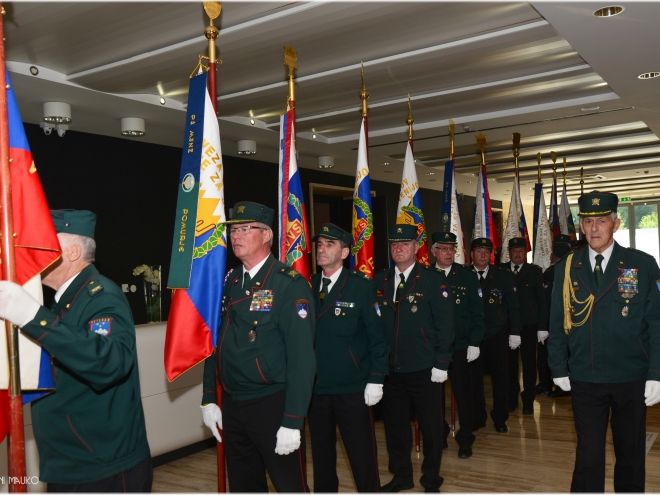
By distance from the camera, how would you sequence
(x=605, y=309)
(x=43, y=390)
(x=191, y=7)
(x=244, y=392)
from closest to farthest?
(x=43, y=390)
(x=244, y=392)
(x=605, y=309)
(x=191, y=7)

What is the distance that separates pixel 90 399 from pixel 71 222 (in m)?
0.62

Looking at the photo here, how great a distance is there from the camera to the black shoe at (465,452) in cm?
442

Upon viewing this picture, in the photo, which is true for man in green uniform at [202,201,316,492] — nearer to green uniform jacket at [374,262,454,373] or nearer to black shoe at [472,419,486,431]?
green uniform jacket at [374,262,454,373]

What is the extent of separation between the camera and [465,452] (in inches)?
175

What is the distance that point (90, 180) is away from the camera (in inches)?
250

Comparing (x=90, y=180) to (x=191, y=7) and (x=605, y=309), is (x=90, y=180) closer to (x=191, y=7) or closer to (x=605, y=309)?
(x=191, y=7)

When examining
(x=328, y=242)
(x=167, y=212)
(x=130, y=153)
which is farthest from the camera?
(x=167, y=212)

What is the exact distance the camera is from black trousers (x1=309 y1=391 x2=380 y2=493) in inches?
125

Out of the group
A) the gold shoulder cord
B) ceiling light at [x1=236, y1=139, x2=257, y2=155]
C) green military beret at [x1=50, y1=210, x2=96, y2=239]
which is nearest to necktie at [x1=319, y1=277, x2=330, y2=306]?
the gold shoulder cord

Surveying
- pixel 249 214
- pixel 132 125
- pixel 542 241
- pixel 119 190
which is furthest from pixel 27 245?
pixel 542 241

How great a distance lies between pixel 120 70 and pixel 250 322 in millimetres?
2895

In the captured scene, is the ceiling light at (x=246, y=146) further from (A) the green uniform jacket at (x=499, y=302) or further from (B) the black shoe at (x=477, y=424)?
(B) the black shoe at (x=477, y=424)

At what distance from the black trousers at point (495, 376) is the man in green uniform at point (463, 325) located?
43cm

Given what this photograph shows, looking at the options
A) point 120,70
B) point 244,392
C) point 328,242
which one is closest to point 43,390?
point 244,392
